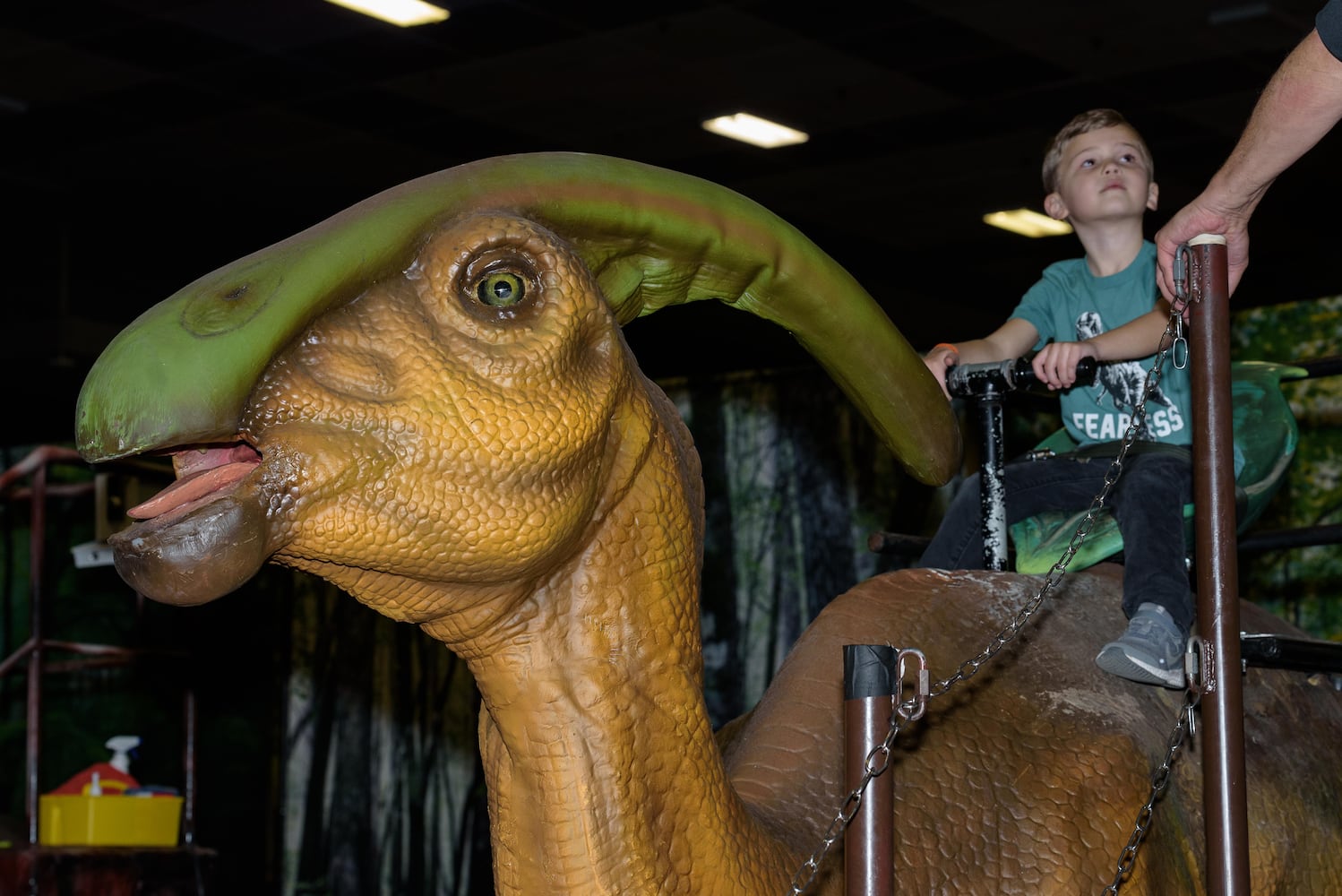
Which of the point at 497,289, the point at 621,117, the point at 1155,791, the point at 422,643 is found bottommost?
the point at 422,643

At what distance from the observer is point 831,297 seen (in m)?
1.76

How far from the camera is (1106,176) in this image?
3.14 m

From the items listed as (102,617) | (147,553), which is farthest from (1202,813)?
(102,617)

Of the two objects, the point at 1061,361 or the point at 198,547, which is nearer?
the point at 198,547

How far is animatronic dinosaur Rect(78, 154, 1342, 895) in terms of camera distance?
1.38 metres

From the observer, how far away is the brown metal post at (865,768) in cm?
160

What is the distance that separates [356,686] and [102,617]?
5.10 feet

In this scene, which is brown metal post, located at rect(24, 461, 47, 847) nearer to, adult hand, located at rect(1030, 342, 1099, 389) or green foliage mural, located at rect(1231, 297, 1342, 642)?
adult hand, located at rect(1030, 342, 1099, 389)

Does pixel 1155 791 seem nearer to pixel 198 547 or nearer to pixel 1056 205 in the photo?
pixel 198 547

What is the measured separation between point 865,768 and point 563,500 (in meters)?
0.40

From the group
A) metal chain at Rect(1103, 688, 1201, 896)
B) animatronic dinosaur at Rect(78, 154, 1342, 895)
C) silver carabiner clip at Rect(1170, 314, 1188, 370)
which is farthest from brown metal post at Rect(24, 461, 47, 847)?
metal chain at Rect(1103, 688, 1201, 896)

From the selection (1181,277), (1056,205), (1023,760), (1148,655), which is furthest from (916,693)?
(1056,205)

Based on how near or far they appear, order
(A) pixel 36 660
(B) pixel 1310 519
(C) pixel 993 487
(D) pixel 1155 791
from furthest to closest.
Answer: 1. (B) pixel 1310 519
2. (A) pixel 36 660
3. (C) pixel 993 487
4. (D) pixel 1155 791

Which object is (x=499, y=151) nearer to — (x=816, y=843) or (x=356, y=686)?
(x=356, y=686)
